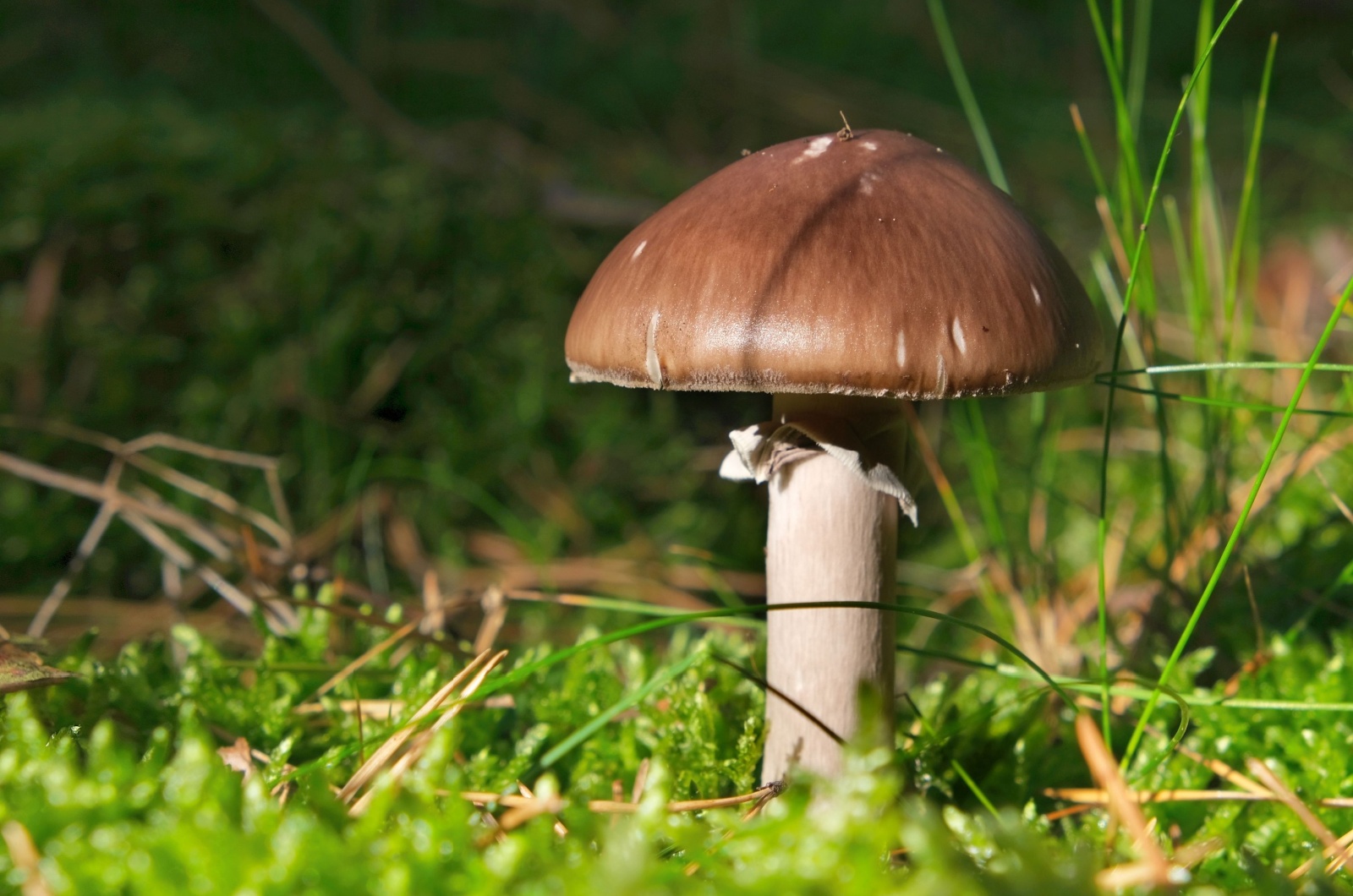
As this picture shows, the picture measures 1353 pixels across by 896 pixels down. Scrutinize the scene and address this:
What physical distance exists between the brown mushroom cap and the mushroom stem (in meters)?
0.26

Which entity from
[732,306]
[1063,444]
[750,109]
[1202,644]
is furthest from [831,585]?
[750,109]

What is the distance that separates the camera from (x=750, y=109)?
14.6 ft

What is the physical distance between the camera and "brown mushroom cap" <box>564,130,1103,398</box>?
99cm

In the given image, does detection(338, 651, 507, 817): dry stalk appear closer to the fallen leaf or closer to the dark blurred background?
the fallen leaf

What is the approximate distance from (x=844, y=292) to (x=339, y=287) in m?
2.06

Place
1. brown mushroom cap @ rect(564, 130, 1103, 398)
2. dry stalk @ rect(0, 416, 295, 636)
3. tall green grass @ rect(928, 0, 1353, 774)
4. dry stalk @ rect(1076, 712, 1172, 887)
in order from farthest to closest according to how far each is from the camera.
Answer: dry stalk @ rect(0, 416, 295, 636)
tall green grass @ rect(928, 0, 1353, 774)
brown mushroom cap @ rect(564, 130, 1103, 398)
dry stalk @ rect(1076, 712, 1172, 887)

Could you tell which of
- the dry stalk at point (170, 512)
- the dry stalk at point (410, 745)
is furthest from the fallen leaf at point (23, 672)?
the dry stalk at point (170, 512)

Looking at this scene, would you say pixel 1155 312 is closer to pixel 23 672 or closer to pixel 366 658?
pixel 366 658

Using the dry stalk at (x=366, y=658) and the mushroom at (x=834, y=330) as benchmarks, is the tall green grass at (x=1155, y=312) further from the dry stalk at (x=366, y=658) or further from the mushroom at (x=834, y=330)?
the dry stalk at (x=366, y=658)

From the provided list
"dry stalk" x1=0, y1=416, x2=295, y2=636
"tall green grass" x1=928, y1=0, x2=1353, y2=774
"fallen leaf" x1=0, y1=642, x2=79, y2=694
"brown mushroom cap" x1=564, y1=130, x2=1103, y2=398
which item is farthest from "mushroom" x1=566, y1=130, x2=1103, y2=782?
"dry stalk" x1=0, y1=416, x2=295, y2=636

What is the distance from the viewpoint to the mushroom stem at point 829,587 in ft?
4.22

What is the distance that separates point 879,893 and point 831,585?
2.06 ft

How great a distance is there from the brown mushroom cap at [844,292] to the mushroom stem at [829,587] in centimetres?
26

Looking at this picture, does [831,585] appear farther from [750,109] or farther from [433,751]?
[750,109]
